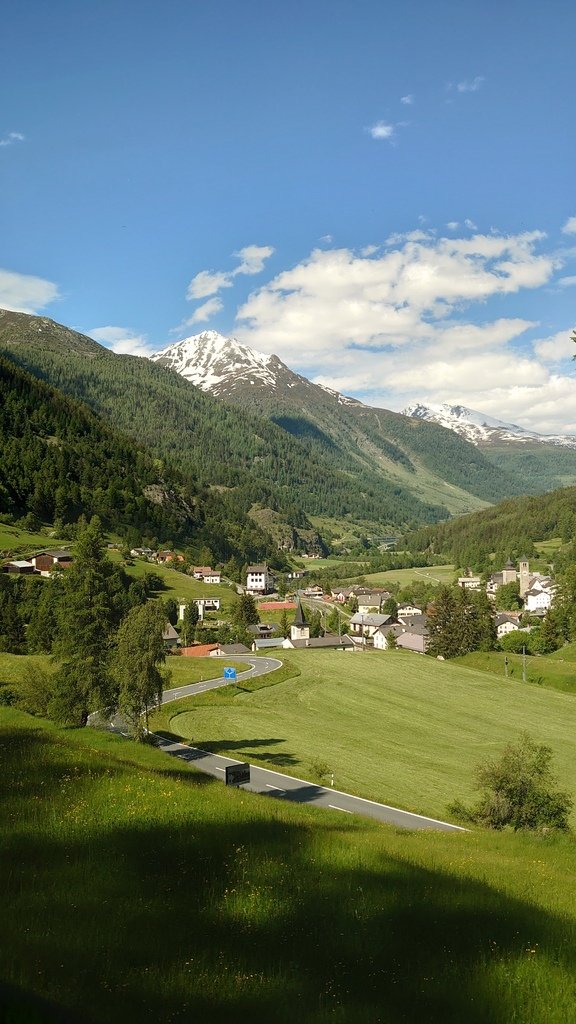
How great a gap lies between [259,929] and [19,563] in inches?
5757

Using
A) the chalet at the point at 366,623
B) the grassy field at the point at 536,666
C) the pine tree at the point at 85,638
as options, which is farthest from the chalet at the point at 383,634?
the pine tree at the point at 85,638

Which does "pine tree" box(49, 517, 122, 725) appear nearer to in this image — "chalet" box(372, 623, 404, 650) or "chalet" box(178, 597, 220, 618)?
"chalet" box(178, 597, 220, 618)

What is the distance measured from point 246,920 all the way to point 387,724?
214 feet

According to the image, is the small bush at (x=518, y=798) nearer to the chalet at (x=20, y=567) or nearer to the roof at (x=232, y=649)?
the roof at (x=232, y=649)

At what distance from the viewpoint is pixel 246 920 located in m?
10.5

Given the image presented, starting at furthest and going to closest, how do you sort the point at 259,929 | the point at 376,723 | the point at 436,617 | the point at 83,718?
the point at 436,617
the point at 376,723
the point at 83,718
the point at 259,929

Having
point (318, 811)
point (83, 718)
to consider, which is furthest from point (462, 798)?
point (83, 718)

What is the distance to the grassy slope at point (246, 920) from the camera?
807 cm

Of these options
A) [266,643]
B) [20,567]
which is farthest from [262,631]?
[20,567]

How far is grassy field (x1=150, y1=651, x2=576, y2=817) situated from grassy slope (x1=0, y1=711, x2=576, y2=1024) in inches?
1154

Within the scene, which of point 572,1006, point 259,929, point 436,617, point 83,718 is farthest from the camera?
point 436,617

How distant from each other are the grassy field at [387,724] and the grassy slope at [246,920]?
2931 cm

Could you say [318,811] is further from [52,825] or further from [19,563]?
[19,563]

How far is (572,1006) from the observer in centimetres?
884
